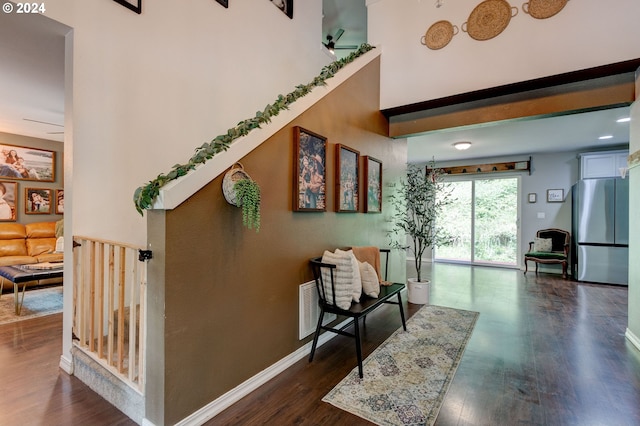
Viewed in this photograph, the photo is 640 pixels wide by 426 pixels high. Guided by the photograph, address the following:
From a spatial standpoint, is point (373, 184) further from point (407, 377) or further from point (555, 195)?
point (555, 195)

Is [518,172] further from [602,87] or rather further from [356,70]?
[356,70]

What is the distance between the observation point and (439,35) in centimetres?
357

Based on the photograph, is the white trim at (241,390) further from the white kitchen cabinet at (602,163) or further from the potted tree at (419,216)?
the white kitchen cabinet at (602,163)

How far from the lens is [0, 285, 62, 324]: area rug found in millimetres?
3341

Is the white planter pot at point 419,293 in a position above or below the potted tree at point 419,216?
below

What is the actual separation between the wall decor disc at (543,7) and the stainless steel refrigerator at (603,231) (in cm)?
380

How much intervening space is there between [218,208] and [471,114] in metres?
3.21

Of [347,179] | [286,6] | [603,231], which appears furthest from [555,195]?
[286,6]

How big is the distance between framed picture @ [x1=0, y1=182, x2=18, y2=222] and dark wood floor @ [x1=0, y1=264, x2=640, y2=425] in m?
3.33

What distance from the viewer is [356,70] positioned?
3355mm

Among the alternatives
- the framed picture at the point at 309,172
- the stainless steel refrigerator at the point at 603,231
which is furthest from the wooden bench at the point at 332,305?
the stainless steel refrigerator at the point at 603,231

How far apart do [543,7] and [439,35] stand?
1.01 metres

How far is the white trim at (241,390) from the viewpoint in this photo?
1654mm

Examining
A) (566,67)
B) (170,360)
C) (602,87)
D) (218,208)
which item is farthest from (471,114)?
(170,360)
